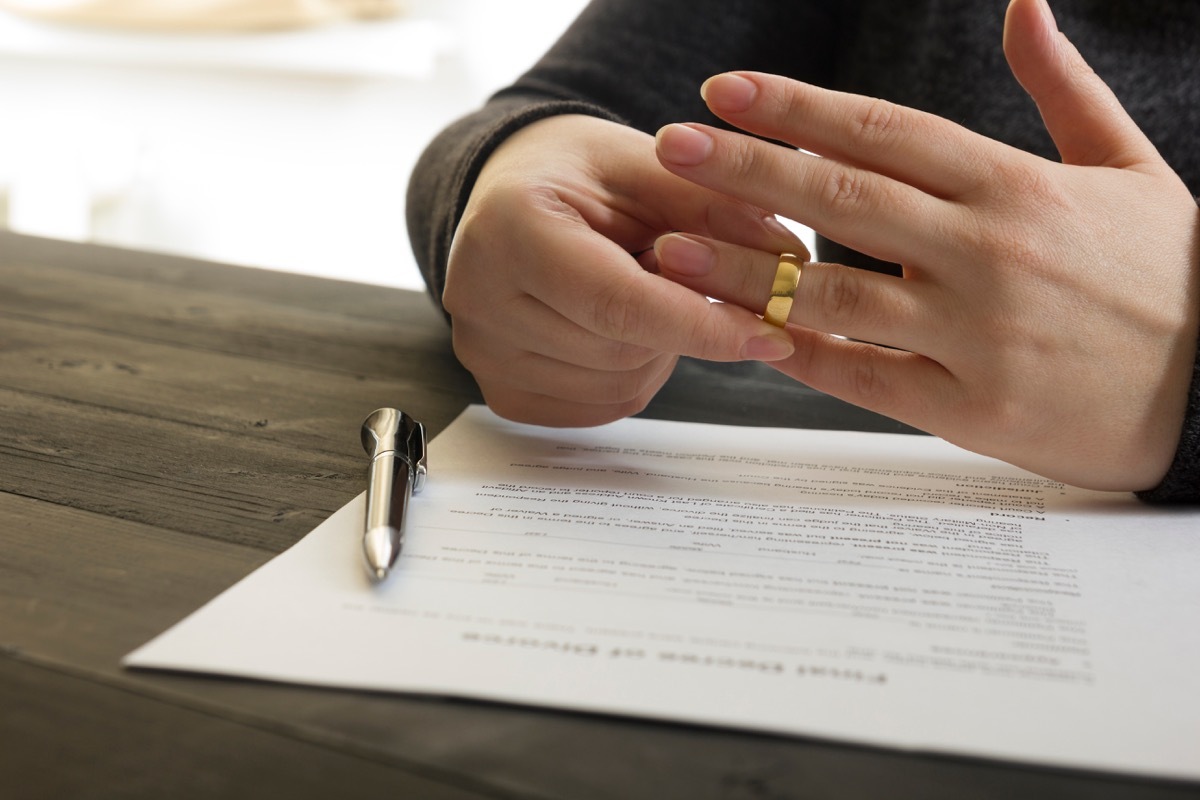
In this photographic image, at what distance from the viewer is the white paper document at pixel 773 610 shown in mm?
270

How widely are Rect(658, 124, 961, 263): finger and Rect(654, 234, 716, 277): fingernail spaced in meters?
0.03

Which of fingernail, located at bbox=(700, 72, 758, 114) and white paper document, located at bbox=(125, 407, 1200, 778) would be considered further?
fingernail, located at bbox=(700, 72, 758, 114)

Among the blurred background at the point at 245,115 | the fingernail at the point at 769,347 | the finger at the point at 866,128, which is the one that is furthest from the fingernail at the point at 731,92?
the blurred background at the point at 245,115

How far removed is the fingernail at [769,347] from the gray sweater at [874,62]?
28 cm

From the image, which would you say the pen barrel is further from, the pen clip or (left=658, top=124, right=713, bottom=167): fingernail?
(left=658, top=124, right=713, bottom=167): fingernail

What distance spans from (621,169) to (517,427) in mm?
145

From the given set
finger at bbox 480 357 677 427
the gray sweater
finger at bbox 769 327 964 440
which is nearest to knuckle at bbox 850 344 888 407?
finger at bbox 769 327 964 440

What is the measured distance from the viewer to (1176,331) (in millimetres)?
421

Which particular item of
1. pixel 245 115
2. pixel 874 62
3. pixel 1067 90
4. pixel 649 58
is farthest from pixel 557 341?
pixel 245 115

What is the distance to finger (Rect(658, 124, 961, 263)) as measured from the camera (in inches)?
16.3

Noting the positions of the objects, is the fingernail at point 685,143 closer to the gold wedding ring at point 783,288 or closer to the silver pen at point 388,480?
the gold wedding ring at point 783,288

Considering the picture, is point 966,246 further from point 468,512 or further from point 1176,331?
point 468,512

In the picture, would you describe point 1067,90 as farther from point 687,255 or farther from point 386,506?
point 386,506

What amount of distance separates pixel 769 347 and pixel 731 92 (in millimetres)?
112
